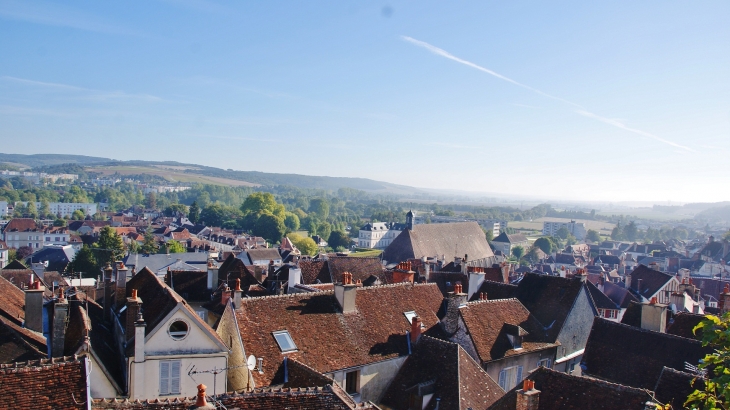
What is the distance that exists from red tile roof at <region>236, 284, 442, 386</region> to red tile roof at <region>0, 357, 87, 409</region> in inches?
362

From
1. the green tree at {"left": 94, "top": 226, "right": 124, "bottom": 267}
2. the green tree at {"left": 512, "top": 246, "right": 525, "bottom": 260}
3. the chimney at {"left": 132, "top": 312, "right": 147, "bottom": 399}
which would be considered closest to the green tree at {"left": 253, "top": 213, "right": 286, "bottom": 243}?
the green tree at {"left": 94, "top": 226, "right": 124, "bottom": 267}

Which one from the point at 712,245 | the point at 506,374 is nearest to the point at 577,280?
the point at 506,374

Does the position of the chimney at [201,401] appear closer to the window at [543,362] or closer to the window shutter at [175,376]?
the window shutter at [175,376]

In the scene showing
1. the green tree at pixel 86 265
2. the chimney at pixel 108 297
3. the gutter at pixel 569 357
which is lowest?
the green tree at pixel 86 265

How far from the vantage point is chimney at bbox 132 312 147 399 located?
684 inches

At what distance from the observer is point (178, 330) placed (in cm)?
1816

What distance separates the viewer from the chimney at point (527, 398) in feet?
53.4

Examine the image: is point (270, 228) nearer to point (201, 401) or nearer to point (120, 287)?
point (120, 287)

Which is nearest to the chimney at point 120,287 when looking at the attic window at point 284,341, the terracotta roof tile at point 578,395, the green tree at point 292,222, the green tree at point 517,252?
the attic window at point 284,341

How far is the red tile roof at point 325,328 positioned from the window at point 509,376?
3956mm

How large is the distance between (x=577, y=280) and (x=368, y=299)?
1323 centimetres

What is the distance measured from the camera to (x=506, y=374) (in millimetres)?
25562

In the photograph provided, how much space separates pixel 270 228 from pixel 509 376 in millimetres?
121446

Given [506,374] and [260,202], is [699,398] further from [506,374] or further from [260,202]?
[260,202]
